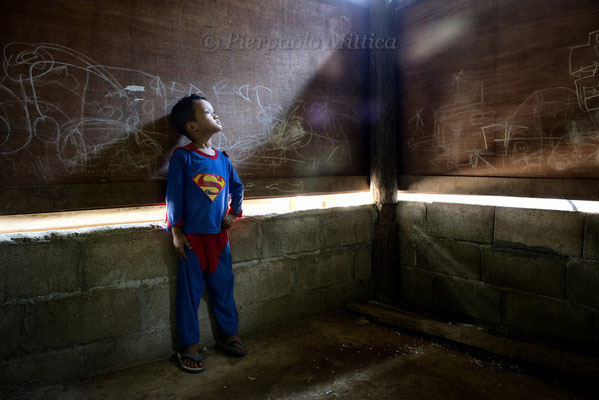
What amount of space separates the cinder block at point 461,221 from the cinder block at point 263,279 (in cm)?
147

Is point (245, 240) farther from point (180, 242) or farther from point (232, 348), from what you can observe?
point (232, 348)

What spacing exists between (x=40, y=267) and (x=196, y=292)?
1.07 metres

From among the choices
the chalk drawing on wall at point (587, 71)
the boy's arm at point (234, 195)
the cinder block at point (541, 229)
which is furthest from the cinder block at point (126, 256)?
the chalk drawing on wall at point (587, 71)

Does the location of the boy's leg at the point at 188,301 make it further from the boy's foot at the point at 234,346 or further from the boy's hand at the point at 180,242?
the boy's foot at the point at 234,346

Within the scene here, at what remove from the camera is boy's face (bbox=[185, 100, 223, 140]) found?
288 centimetres

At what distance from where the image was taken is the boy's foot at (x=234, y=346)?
9.85 feet

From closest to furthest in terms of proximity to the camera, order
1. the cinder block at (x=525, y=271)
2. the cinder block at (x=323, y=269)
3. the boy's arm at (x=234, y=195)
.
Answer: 1. the cinder block at (x=525, y=271)
2. the boy's arm at (x=234, y=195)
3. the cinder block at (x=323, y=269)

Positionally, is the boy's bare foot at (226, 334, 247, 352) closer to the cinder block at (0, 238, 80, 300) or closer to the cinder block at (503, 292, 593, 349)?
the cinder block at (0, 238, 80, 300)

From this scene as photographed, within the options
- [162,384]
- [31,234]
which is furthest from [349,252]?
[31,234]

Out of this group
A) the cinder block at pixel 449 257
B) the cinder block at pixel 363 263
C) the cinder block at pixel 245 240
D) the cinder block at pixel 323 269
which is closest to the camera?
the cinder block at pixel 245 240

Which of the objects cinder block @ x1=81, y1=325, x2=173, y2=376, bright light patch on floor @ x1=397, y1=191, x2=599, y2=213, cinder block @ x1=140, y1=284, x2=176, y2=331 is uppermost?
bright light patch on floor @ x1=397, y1=191, x2=599, y2=213

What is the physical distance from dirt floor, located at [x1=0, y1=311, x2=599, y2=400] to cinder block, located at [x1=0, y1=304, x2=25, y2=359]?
287mm

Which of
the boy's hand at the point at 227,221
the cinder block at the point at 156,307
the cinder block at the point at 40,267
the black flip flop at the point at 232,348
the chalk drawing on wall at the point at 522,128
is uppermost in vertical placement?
the chalk drawing on wall at the point at 522,128

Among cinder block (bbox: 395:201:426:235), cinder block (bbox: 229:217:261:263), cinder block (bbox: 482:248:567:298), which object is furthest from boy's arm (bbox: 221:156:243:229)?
cinder block (bbox: 482:248:567:298)
